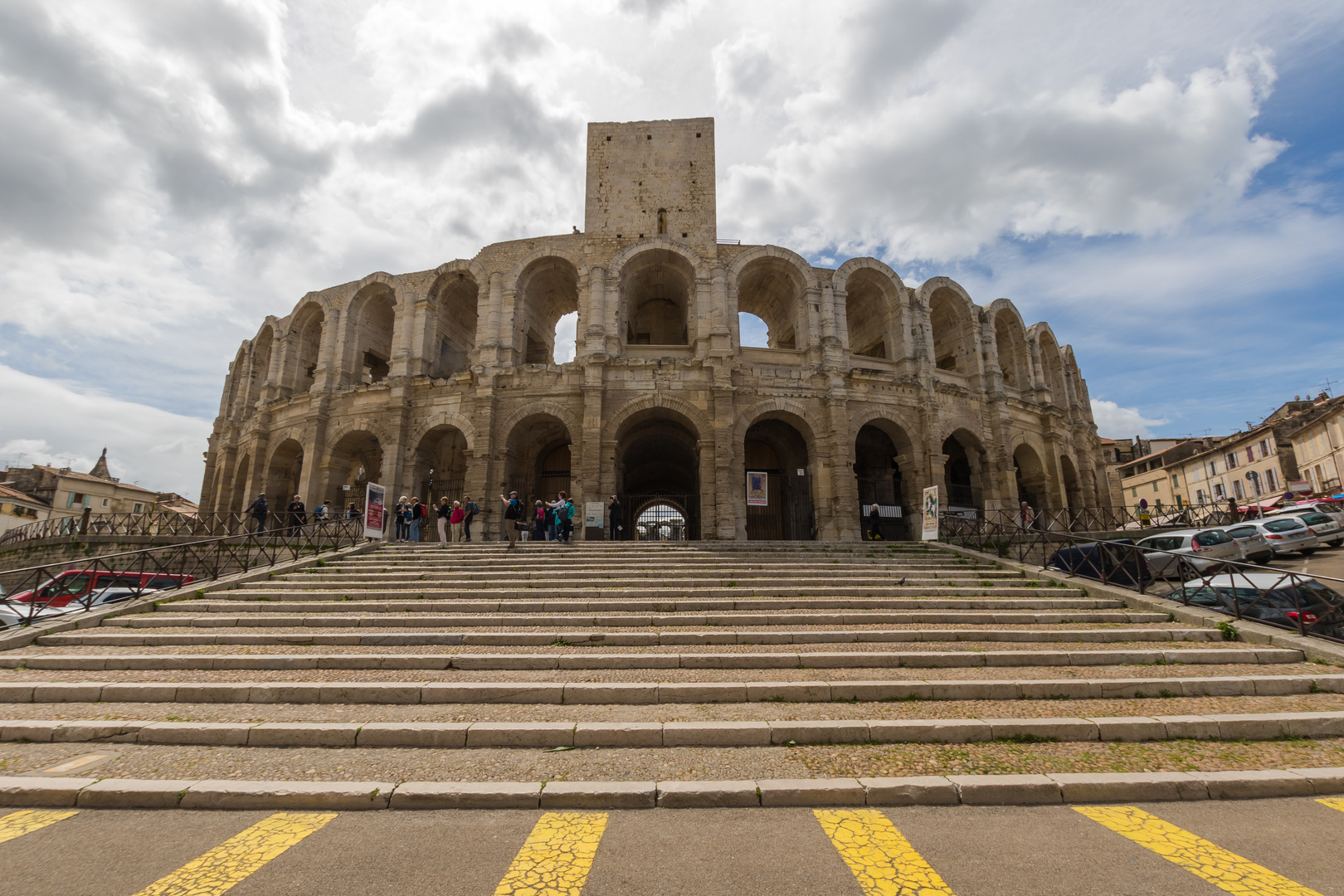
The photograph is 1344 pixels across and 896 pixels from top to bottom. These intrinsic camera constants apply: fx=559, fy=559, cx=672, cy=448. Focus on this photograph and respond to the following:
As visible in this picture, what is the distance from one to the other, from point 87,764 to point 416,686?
2541 millimetres

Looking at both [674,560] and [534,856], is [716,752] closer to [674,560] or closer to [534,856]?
[534,856]

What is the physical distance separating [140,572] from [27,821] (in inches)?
314

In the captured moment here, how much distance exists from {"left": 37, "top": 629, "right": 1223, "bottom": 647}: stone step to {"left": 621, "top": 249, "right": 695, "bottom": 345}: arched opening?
1504 centimetres

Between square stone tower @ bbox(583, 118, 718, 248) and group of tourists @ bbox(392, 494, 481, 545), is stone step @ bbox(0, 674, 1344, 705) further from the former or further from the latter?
square stone tower @ bbox(583, 118, 718, 248)

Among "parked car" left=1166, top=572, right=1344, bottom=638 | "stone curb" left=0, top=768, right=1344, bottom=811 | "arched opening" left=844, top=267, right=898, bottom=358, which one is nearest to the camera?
"stone curb" left=0, top=768, right=1344, bottom=811

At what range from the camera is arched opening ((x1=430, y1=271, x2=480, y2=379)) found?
21.7 m

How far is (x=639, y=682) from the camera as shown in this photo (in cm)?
636

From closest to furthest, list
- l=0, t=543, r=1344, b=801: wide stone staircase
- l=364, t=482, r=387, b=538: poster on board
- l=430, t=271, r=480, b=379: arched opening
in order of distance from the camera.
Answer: l=0, t=543, r=1344, b=801: wide stone staircase
l=364, t=482, r=387, b=538: poster on board
l=430, t=271, r=480, b=379: arched opening

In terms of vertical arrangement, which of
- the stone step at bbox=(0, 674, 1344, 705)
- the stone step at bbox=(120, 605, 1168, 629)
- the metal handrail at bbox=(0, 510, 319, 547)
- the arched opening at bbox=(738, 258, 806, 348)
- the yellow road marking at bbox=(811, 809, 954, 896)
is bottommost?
the yellow road marking at bbox=(811, 809, 954, 896)

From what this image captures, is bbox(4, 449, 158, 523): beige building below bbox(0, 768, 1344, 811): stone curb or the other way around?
the other way around

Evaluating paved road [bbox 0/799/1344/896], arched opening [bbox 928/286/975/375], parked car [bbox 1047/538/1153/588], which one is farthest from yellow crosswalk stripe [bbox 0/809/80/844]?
arched opening [bbox 928/286/975/375]

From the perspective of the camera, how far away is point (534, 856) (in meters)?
3.40

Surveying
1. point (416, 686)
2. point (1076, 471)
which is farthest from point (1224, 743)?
point (1076, 471)

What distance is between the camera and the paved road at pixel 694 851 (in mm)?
3104
